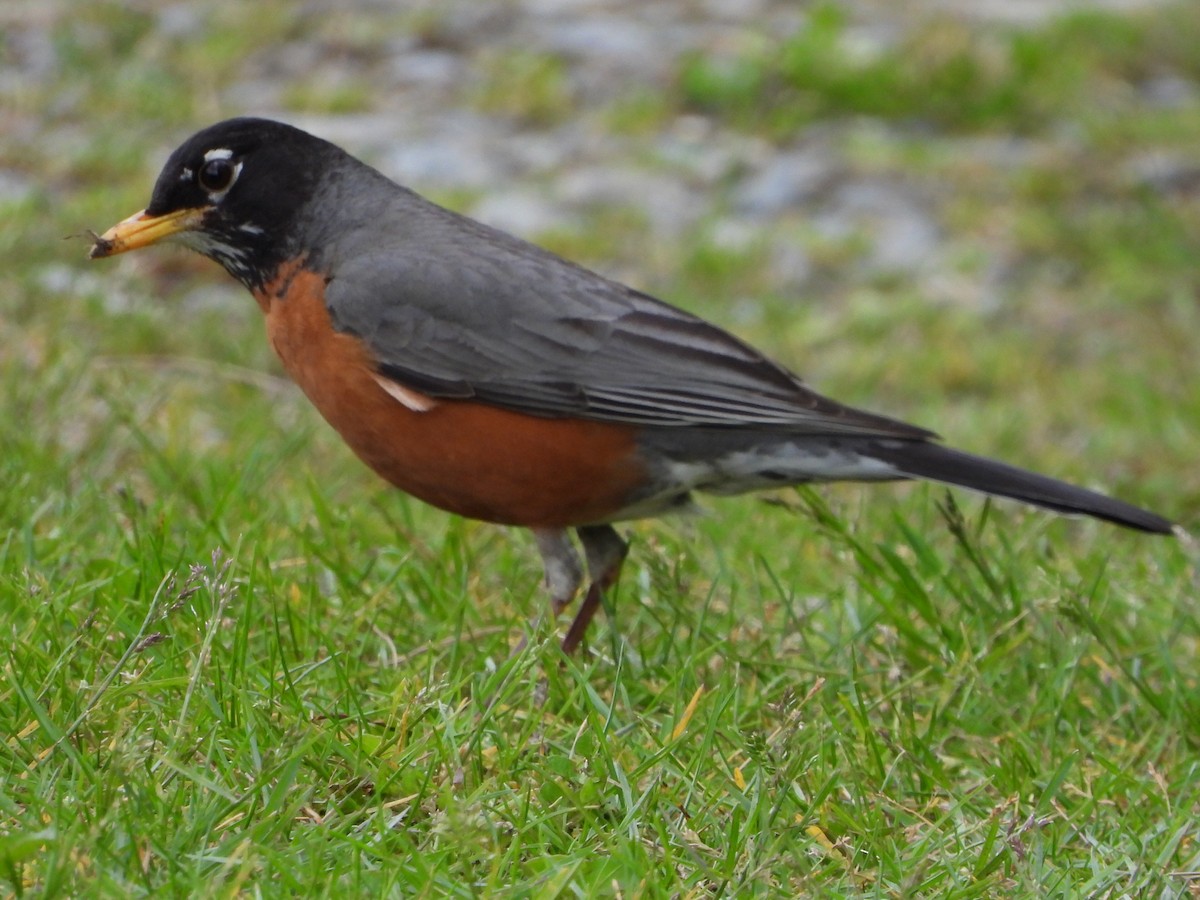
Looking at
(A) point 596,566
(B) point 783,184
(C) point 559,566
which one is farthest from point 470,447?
(B) point 783,184

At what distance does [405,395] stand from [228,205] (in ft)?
2.88

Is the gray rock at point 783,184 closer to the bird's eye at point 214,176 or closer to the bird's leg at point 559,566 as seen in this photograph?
the bird's eye at point 214,176

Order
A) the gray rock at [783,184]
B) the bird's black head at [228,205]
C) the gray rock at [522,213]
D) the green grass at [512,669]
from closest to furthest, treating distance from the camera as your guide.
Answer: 1. the green grass at [512,669]
2. the bird's black head at [228,205]
3. the gray rock at [522,213]
4. the gray rock at [783,184]

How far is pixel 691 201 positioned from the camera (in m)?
9.51

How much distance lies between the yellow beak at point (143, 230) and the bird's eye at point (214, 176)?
0.22 ft

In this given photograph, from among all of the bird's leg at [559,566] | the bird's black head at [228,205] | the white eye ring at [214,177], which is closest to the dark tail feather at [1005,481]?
the bird's leg at [559,566]

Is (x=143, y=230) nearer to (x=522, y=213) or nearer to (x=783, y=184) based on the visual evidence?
(x=522, y=213)

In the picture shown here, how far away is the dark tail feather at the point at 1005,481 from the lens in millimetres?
4129

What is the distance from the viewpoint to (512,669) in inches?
136

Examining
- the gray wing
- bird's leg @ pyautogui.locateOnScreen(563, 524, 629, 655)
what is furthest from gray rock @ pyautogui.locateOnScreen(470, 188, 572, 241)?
bird's leg @ pyautogui.locateOnScreen(563, 524, 629, 655)

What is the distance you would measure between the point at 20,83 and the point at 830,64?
4.59m

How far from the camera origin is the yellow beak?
470 cm

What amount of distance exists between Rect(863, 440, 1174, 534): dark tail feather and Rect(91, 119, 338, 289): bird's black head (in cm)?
171

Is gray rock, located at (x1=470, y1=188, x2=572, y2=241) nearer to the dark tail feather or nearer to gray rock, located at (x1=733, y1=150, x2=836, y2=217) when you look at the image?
gray rock, located at (x1=733, y1=150, x2=836, y2=217)
